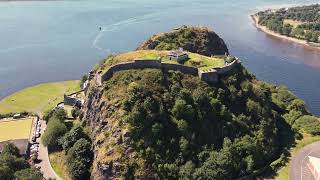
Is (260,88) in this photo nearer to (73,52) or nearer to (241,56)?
(241,56)

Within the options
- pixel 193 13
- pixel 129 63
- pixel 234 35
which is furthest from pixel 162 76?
pixel 193 13

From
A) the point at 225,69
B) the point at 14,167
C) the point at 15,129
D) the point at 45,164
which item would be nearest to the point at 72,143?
the point at 45,164

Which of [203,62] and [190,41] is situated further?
[190,41]

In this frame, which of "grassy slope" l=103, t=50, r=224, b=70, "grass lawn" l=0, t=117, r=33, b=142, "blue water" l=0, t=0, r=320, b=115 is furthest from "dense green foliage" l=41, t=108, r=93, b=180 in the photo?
"blue water" l=0, t=0, r=320, b=115

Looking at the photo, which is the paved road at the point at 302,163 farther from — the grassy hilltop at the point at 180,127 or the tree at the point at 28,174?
the tree at the point at 28,174

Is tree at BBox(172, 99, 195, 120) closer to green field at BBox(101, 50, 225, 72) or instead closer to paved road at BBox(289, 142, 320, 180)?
green field at BBox(101, 50, 225, 72)

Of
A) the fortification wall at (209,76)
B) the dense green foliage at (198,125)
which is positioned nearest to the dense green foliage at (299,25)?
the dense green foliage at (198,125)

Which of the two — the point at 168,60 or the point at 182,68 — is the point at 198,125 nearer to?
the point at 182,68
